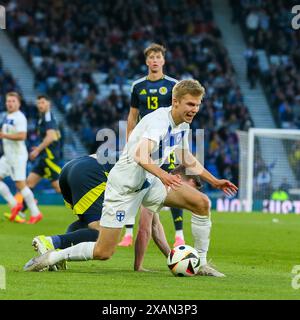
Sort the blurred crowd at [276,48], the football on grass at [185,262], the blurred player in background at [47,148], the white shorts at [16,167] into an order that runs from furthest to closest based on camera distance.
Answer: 1. the blurred crowd at [276,48]
2. the blurred player in background at [47,148]
3. the white shorts at [16,167]
4. the football on grass at [185,262]

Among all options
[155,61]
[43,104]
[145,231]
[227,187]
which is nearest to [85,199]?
[145,231]

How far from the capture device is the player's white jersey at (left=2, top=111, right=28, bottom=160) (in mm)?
16844

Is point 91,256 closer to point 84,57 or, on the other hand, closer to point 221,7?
point 84,57

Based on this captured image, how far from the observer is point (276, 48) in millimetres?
34969

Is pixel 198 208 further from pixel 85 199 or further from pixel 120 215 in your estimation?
pixel 85 199

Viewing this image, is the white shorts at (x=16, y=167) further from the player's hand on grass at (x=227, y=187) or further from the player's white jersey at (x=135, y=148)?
the player's hand on grass at (x=227, y=187)

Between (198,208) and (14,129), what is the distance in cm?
877

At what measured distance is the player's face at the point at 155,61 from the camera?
38.3 feet

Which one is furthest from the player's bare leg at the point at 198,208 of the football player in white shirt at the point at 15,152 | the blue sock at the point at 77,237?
the football player in white shirt at the point at 15,152

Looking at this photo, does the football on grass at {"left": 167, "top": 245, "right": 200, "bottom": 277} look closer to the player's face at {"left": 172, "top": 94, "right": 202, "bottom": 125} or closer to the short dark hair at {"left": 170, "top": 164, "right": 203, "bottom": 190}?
the short dark hair at {"left": 170, "top": 164, "right": 203, "bottom": 190}

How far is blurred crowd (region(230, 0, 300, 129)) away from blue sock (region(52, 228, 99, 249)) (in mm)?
22815

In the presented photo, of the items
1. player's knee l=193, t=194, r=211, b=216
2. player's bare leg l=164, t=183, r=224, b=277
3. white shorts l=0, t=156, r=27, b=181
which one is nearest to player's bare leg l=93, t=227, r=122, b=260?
player's bare leg l=164, t=183, r=224, b=277

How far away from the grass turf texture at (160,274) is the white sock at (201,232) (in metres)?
0.38
